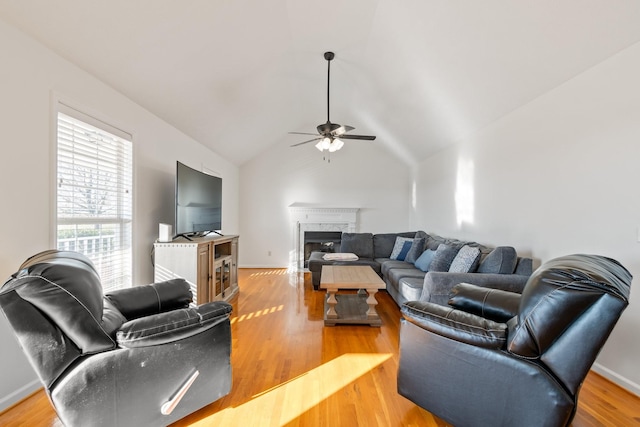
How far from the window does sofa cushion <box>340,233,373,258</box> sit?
11.3 ft

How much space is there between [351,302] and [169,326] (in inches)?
104

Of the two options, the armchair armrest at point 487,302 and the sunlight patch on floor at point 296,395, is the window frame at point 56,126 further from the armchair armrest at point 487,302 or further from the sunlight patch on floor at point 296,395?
the armchair armrest at point 487,302

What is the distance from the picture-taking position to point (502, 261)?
2.69m

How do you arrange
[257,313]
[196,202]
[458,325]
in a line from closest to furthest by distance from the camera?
[458,325]
[257,313]
[196,202]

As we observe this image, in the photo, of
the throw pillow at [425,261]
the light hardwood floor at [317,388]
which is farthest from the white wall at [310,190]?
the light hardwood floor at [317,388]

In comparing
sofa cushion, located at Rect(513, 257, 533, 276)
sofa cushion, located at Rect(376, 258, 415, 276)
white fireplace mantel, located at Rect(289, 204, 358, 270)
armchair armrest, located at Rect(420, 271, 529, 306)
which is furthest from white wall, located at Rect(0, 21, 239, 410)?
white fireplace mantel, located at Rect(289, 204, 358, 270)

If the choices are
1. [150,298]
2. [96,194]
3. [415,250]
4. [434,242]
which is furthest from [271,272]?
[150,298]

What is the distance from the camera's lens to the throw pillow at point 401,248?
15.9 ft

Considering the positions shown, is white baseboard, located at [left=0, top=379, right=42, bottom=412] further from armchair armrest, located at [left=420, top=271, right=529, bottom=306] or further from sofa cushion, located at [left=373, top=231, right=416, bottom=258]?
sofa cushion, located at [left=373, top=231, right=416, bottom=258]

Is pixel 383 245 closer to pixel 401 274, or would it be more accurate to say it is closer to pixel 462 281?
pixel 401 274

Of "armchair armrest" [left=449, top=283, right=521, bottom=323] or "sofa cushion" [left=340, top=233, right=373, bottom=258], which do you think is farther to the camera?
"sofa cushion" [left=340, top=233, right=373, bottom=258]

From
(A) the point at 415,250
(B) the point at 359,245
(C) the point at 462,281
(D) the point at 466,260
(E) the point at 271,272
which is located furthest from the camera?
(E) the point at 271,272

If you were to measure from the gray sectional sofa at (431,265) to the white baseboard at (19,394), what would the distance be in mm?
3070

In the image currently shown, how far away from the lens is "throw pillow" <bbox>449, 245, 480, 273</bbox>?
2928mm
